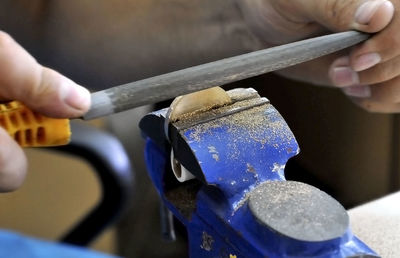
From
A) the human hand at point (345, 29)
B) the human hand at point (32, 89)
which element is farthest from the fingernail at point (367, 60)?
the human hand at point (32, 89)

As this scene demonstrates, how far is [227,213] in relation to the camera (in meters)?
0.29

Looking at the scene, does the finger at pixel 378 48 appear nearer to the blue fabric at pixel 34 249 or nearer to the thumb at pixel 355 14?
the thumb at pixel 355 14

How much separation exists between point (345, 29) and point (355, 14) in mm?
19

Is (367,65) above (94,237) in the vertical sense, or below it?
above

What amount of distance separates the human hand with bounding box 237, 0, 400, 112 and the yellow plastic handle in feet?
0.80

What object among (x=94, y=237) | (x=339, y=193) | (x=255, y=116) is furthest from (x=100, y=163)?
(x=339, y=193)

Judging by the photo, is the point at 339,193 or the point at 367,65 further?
the point at 339,193

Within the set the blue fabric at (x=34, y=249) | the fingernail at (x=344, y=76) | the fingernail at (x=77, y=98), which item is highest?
the fingernail at (x=77, y=98)

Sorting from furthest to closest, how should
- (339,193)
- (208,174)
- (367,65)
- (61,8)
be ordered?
(339,193)
(61,8)
(367,65)
(208,174)

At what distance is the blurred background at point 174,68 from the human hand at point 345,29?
0.04m

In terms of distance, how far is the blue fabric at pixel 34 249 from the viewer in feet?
0.55

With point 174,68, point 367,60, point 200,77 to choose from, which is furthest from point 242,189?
point 174,68

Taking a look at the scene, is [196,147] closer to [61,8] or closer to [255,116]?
Result: [255,116]

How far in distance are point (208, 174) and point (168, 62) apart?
1.16 ft
